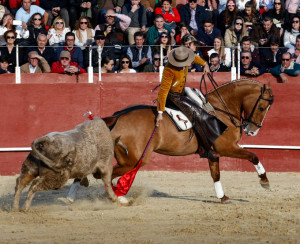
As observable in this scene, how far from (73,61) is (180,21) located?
8.67 ft

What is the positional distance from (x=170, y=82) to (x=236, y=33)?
5.37m

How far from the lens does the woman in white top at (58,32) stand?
13.7m

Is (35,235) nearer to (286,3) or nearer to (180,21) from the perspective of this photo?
(180,21)

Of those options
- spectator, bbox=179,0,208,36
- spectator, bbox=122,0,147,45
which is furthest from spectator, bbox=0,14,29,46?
spectator, bbox=179,0,208,36

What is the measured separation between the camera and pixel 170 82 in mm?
8828

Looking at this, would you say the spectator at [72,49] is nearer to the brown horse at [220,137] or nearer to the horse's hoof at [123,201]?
the brown horse at [220,137]

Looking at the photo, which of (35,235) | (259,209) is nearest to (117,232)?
(35,235)

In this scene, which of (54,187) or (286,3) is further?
(286,3)

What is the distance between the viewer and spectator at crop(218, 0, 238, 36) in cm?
1421

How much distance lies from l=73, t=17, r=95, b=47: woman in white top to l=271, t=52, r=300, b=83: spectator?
3.55m

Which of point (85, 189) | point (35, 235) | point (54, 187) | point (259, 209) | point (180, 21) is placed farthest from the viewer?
point (180, 21)

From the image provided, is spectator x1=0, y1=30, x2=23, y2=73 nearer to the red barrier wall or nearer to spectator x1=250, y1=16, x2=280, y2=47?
the red barrier wall

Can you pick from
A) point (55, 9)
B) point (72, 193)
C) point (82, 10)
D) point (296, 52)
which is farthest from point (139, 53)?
point (72, 193)

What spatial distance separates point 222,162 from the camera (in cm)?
1279
